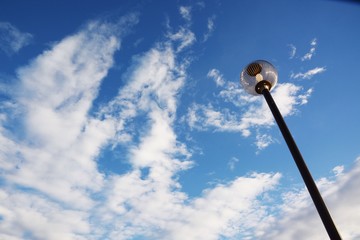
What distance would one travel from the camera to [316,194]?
323cm

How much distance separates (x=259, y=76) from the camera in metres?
4.73

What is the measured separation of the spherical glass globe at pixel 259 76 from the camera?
4.71 meters

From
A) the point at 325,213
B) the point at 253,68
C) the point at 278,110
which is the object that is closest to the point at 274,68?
the point at 253,68

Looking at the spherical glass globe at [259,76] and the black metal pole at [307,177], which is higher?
the spherical glass globe at [259,76]

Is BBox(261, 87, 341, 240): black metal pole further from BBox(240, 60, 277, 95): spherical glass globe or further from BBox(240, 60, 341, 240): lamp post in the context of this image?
BBox(240, 60, 277, 95): spherical glass globe

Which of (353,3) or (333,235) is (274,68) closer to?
(353,3)

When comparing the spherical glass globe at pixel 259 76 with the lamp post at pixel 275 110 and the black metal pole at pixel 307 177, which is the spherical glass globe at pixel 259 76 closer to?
the lamp post at pixel 275 110

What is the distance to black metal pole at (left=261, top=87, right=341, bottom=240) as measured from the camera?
3.01m

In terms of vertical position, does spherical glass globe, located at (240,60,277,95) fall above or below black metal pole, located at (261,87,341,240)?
above

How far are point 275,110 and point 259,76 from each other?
79 centimetres

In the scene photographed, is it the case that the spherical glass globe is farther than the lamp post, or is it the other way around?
the spherical glass globe

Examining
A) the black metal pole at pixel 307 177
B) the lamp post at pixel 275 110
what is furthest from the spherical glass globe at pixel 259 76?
the black metal pole at pixel 307 177

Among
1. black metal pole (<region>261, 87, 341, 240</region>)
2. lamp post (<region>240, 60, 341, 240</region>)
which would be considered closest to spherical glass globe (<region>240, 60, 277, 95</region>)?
lamp post (<region>240, 60, 341, 240</region>)

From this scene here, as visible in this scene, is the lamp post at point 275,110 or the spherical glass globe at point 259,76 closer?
the lamp post at point 275,110
